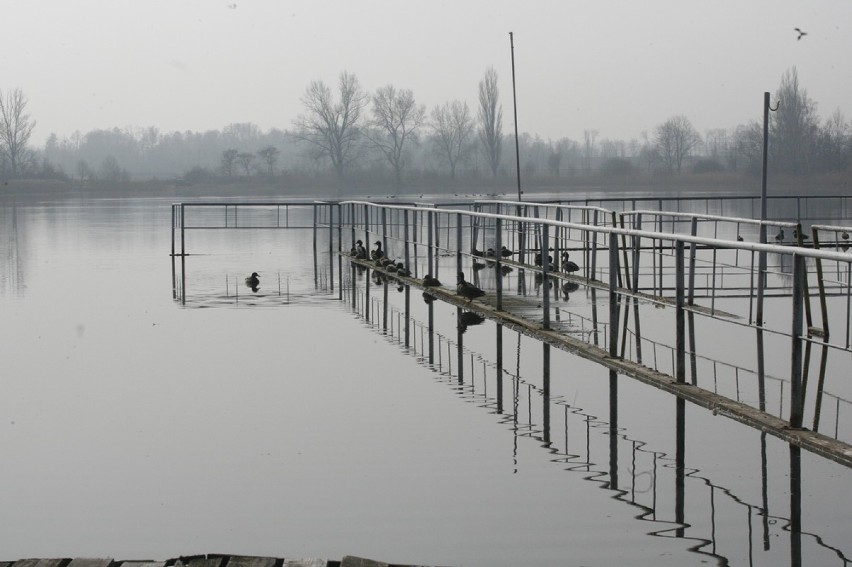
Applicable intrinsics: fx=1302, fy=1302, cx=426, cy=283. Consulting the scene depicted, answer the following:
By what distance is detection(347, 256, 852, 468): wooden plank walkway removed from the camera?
24.1 ft

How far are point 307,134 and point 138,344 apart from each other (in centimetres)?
11552

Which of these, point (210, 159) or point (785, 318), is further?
point (210, 159)

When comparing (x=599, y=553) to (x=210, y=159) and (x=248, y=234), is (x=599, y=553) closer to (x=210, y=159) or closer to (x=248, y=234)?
(x=248, y=234)

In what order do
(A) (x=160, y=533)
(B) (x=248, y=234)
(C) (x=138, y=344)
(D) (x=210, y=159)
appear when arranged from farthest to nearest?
1. (D) (x=210, y=159)
2. (B) (x=248, y=234)
3. (C) (x=138, y=344)
4. (A) (x=160, y=533)

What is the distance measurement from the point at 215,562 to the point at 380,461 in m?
2.53

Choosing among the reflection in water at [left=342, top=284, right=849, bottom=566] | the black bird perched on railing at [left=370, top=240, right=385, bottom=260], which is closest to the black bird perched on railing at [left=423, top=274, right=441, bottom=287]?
the black bird perched on railing at [left=370, top=240, right=385, bottom=260]

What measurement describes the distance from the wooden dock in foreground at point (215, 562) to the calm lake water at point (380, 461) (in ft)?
2.08

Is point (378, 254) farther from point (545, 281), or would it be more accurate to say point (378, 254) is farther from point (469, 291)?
point (545, 281)

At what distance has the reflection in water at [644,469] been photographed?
585 cm

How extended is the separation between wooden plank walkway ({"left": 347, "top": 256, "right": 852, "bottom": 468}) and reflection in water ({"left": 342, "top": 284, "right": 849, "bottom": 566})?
0.42ft

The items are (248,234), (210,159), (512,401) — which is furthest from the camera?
(210,159)

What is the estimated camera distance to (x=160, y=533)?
609 centimetres

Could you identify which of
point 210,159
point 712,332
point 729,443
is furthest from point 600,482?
point 210,159

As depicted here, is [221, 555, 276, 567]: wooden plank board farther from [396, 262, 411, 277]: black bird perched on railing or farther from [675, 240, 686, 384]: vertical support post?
[396, 262, 411, 277]: black bird perched on railing
